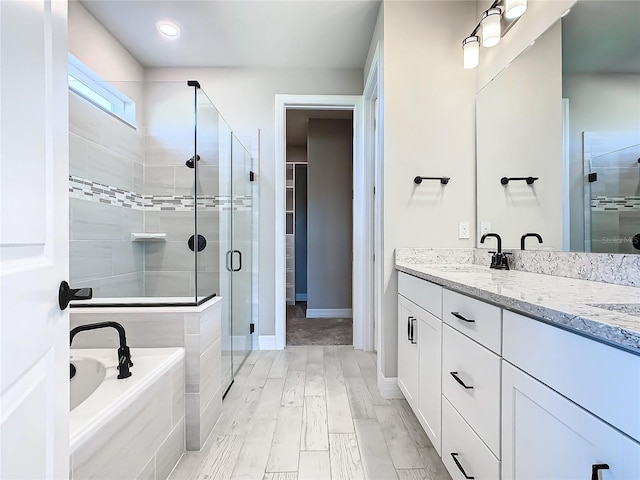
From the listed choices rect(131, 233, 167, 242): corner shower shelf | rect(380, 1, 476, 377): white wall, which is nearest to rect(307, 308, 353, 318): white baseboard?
rect(380, 1, 476, 377): white wall

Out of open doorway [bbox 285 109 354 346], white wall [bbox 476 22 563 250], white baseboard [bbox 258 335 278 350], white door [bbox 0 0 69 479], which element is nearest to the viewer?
white door [bbox 0 0 69 479]

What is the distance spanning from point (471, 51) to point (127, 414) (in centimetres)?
256

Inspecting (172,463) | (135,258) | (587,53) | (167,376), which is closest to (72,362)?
(167,376)

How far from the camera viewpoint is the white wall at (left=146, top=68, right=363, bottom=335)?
300 cm

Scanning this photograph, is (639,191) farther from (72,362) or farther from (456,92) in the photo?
(72,362)

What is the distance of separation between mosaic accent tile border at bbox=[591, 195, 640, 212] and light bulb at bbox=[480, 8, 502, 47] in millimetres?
1168

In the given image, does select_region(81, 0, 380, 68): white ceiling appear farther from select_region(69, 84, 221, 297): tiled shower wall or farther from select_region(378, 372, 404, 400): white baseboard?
select_region(378, 372, 404, 400): white baseboard

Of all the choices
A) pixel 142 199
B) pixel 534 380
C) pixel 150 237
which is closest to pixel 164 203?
pixel 142 199

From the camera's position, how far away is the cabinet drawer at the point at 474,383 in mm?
932

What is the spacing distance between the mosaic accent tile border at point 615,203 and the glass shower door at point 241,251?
2.23 meters

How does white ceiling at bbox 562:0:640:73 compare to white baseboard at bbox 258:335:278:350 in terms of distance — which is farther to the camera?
white baseboard at bbox 258:335:278:350

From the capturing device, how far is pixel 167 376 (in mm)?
1352

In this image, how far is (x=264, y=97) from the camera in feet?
9.85

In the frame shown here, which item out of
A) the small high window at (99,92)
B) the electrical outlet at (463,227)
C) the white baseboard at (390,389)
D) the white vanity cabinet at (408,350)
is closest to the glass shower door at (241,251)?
the small high window at (99,92)
